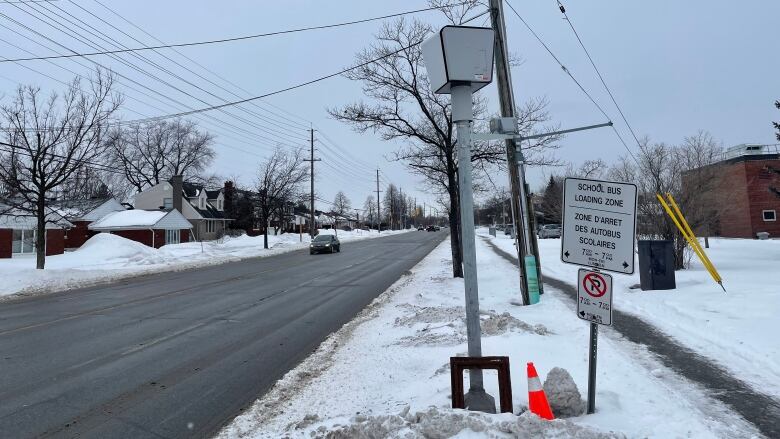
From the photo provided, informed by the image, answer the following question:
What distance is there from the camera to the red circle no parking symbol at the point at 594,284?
4.11 meters

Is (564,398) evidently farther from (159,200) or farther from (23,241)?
(159,200)

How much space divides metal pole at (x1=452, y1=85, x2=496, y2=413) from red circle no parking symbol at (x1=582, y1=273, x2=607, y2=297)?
921mm

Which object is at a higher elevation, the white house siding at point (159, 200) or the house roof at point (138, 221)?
the white house siding at point (159, 200)

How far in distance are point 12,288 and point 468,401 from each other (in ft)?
61.2

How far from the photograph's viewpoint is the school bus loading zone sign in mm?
4109

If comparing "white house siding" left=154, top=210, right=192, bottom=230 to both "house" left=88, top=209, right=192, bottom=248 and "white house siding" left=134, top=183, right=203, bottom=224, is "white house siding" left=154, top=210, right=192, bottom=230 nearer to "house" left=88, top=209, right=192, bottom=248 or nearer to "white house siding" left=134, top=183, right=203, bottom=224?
"house" left=88, top=209, right=192, bottom=248

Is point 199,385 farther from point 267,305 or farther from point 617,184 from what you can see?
point 267,305

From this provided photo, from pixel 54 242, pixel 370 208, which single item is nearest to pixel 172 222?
pixel 54 242

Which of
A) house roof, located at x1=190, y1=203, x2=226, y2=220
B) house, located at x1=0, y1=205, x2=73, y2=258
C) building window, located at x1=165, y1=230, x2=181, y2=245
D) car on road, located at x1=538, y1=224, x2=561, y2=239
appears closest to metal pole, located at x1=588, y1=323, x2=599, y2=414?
house, located at x1=0, y1=205, x2=73, y2=258

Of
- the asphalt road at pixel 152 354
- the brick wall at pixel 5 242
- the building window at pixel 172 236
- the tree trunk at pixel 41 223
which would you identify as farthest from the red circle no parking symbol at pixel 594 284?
the building window at pixel 172 236

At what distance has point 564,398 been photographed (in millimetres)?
4246

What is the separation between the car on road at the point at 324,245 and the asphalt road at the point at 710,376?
29092 mm

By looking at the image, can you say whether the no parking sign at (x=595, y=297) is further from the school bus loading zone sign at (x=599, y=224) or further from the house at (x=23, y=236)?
the house at (x=23, y=236)

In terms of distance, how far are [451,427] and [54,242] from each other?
39.0 meters
